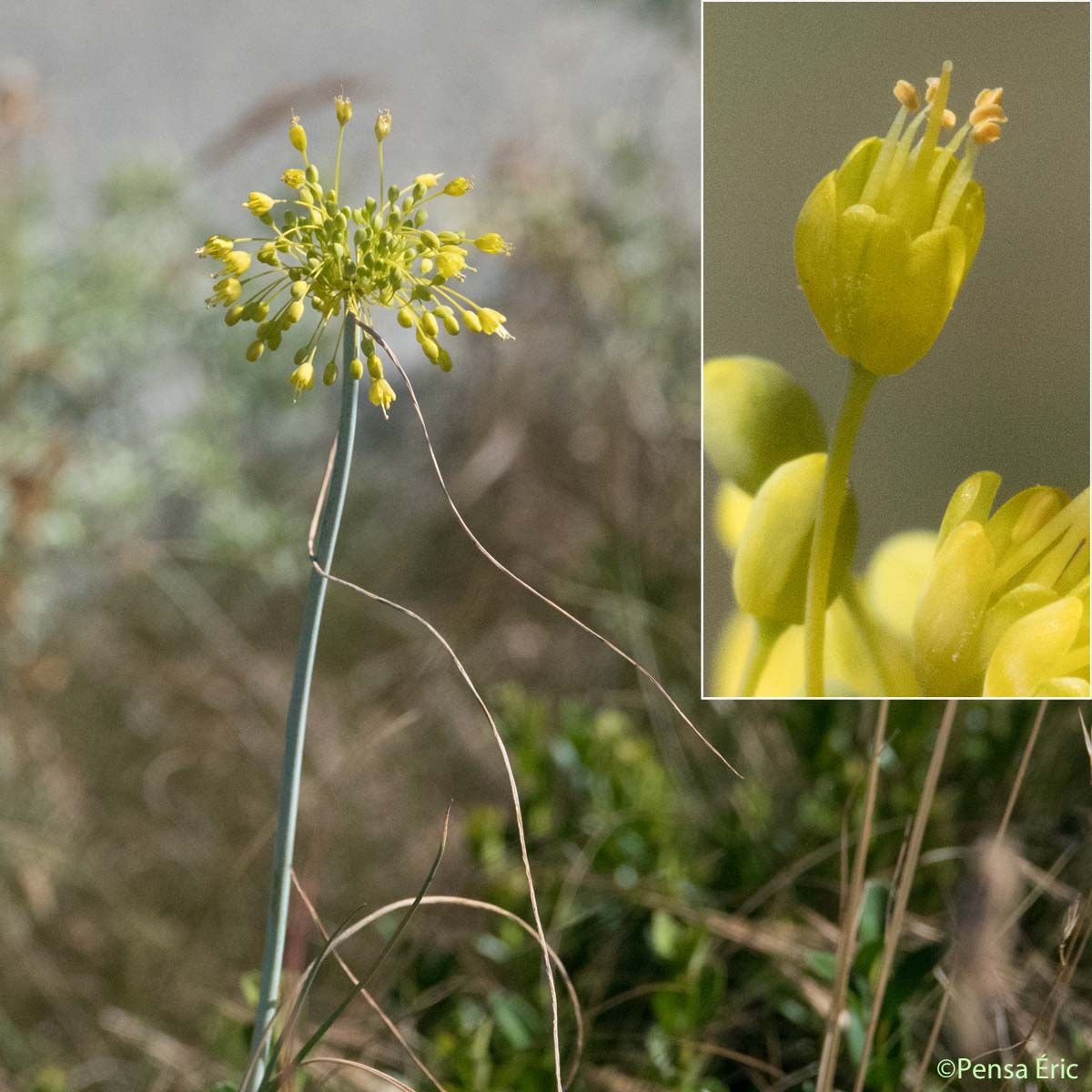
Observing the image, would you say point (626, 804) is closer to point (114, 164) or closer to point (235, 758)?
point (235, 758)

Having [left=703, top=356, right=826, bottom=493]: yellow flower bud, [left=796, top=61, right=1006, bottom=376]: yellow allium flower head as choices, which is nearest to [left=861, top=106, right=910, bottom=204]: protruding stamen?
[left=796, top=61, right=1006, bottom=376]: yellow allium flower head

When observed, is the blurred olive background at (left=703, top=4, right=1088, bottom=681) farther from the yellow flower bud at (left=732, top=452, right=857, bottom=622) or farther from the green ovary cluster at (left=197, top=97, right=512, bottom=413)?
the green ovary cluster at (left=197, top=97, right=512, bottom=413)

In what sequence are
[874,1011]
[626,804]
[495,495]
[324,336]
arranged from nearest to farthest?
1. [874,1011]
2. [626,804]
3. [324,336]
4. [495,495]

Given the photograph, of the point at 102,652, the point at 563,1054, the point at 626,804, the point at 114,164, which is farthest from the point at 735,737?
the point at 114,164

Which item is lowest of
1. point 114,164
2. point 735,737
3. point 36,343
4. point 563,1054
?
point 563,1054

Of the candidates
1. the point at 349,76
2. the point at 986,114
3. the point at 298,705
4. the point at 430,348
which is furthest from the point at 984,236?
the point at 349,76

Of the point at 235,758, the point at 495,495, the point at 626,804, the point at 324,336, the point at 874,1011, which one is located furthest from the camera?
the point at 495,495

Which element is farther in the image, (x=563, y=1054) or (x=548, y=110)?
(x=548, y=110)
